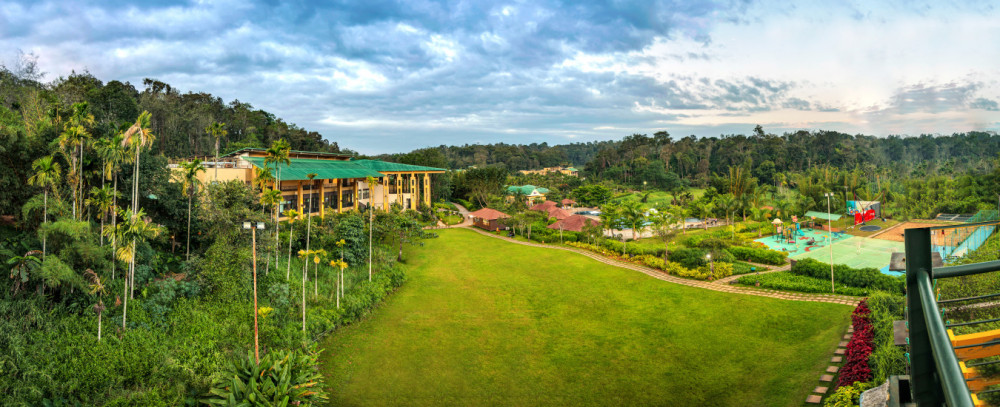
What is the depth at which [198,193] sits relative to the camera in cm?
1564

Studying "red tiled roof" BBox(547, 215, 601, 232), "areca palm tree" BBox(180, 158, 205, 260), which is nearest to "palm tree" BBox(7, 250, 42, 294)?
"areca palm tree" BBox(180, 158, 205, 260)

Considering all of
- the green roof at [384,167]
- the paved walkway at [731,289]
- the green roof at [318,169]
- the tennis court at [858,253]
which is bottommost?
the paved walkway at [731,289]

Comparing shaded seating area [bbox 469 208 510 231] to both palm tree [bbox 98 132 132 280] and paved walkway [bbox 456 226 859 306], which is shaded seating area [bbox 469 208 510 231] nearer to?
paved walkway [bbox 456 226 859 306]

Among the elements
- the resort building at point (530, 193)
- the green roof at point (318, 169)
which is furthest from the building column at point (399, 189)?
the resort building at point (530, 193)

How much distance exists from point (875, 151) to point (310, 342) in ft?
238

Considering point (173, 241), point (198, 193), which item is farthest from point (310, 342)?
point (198, 193)

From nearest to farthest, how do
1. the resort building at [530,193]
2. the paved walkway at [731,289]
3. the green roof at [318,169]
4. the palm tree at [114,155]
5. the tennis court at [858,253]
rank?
the palm tree at [114,155] → the paved walkway at [731,289] → the tennis court at [858,253] → the green roof at [318,169] → the resort building at [530,193]

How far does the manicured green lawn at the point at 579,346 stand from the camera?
9094mm

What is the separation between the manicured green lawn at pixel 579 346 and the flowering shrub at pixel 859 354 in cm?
58

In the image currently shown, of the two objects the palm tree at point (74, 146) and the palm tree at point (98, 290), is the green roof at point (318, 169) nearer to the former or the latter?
the palm tree at point (74, 146)

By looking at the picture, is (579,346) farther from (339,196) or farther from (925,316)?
(339,196)

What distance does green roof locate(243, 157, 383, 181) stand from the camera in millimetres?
19484

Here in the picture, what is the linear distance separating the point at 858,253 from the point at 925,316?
24.6m

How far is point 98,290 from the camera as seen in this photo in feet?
33.0
